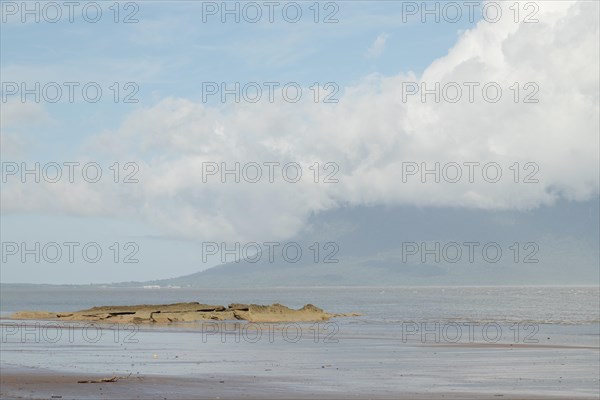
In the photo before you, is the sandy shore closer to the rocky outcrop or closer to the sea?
the sea

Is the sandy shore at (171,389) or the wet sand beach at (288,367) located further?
the wet sand beach at (288,367)

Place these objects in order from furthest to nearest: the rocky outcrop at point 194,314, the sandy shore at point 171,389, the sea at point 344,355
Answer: the rocky outcrop at point 194,314 → the sea at point 344,355 → the sandy shore at point 171,389

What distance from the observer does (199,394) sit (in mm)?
30828

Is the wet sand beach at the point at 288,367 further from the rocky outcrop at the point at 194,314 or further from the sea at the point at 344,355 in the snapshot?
the rocky outcrop at the point at 194,314

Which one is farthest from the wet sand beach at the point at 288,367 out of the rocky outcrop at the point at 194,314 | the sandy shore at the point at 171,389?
the rocky outcrop at the point at 194,314

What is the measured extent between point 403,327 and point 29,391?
51.8 meters

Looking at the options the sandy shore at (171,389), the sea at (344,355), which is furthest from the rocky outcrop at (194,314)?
the sandy shore at (171,389)

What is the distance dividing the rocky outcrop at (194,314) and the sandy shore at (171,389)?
168ft

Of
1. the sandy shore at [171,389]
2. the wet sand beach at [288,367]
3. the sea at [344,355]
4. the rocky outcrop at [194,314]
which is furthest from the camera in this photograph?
the rocky outcrop at [194,314]

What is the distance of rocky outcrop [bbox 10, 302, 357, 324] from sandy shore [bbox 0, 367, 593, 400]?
168 ft

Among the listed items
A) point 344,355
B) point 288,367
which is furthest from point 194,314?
point 288,367

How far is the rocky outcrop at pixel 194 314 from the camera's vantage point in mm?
88769

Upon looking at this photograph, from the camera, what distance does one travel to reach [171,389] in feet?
105

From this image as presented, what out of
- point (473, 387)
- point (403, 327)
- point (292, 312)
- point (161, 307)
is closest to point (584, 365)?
point (473, 387)
